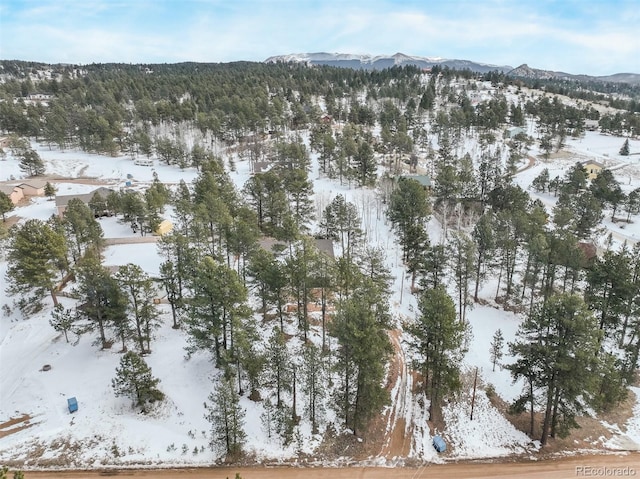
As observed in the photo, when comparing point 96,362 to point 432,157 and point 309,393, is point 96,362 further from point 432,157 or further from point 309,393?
point 432,157

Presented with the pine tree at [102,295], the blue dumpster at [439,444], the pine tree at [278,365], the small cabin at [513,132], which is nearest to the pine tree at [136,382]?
the pine tree at [102,295]

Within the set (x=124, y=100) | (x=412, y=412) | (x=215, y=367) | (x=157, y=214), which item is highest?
(x=124, y=100)

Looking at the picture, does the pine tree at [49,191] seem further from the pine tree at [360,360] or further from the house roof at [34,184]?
the pine tree at [360,360]

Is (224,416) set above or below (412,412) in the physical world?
above

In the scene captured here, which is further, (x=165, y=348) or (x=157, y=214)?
(x=157, y=214)

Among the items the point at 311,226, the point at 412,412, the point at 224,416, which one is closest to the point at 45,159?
the point at 311,226

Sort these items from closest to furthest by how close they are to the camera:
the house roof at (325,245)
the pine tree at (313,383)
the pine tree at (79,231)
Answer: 1. the pine tree at (313,383)
2. the pine tree at (79,231)
3. the house roof at (325,245)

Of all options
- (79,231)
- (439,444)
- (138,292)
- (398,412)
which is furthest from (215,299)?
(79,231)

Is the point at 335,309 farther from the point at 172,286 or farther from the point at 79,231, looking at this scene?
the point at 79,231
